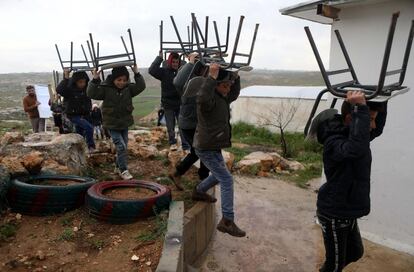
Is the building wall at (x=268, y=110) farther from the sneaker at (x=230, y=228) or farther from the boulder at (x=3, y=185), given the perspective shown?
the boulder at (x=3, y=185)

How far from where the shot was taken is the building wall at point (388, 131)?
207 inches

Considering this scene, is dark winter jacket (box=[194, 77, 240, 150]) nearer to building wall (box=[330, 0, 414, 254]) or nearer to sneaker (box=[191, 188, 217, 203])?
sneaker (box=[191, 188, 217, 203])

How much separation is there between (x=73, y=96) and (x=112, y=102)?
1.95 m

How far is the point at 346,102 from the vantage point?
9.87 ft

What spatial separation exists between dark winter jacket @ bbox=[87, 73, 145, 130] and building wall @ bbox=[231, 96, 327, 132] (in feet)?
37.9

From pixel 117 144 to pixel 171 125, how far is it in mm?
1590

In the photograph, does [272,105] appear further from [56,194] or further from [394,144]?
→ [56,194]

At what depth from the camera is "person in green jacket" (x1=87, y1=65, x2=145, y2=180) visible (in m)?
5.28

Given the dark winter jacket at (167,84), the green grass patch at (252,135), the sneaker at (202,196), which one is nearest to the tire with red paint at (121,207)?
the sneaker at (202,196)

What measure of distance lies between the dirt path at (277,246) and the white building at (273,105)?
9147mm

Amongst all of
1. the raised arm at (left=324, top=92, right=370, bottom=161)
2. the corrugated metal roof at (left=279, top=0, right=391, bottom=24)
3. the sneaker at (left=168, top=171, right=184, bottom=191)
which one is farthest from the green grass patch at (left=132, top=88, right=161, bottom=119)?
the raised arm at (left=324, top=92, right=370, bottom=161)

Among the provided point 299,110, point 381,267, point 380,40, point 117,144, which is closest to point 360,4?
point 380,40

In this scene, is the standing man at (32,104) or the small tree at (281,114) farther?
the small tree at (281,114)

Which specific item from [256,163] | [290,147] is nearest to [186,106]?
[256,163]
